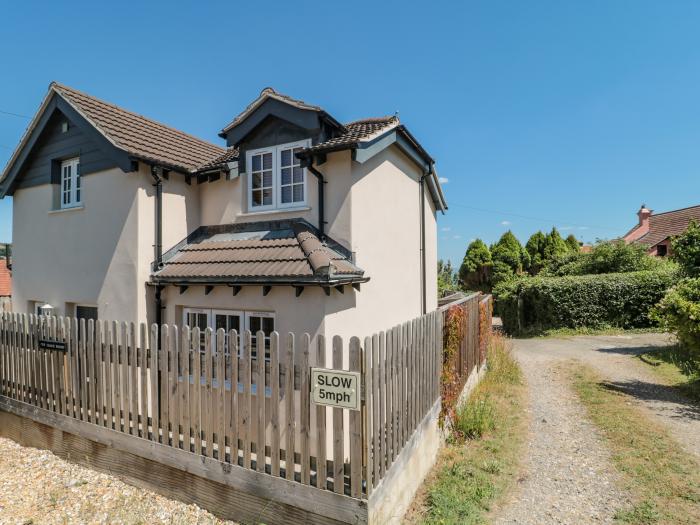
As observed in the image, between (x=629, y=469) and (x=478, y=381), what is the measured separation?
518 centimetres

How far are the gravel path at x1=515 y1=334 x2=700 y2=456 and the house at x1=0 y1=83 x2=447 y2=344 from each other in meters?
6.01

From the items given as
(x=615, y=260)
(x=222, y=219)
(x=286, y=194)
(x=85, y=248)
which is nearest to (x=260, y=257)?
(x=286, y=194)

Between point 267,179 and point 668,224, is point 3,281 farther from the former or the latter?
point 668,224

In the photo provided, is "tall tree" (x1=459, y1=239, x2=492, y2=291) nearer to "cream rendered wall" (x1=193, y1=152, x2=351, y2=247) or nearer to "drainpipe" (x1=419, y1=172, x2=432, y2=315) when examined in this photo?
"drainpipe" (x1=419, y1=172, x2=432, y2=315)

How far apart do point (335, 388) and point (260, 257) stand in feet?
13.5

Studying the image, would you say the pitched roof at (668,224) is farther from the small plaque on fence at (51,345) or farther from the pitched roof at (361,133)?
the small plaque on fence at (51,345)

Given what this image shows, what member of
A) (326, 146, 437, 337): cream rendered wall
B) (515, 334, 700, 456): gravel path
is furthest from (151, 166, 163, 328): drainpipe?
(515, 334, 700, 456): gravel path

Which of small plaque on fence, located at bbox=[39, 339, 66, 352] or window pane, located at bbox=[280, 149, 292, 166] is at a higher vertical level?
window pane, located at bbox=[280, 149, 292, 166]

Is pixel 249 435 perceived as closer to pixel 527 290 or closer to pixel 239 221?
pixel 239 221

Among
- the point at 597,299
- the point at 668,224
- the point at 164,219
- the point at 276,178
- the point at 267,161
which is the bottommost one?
the point at 597,299

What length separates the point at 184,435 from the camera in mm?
5043

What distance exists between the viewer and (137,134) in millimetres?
9117

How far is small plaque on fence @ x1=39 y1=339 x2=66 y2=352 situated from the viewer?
21.0 ft

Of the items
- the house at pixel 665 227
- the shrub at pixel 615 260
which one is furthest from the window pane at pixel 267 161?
the house at pixel 665 227
